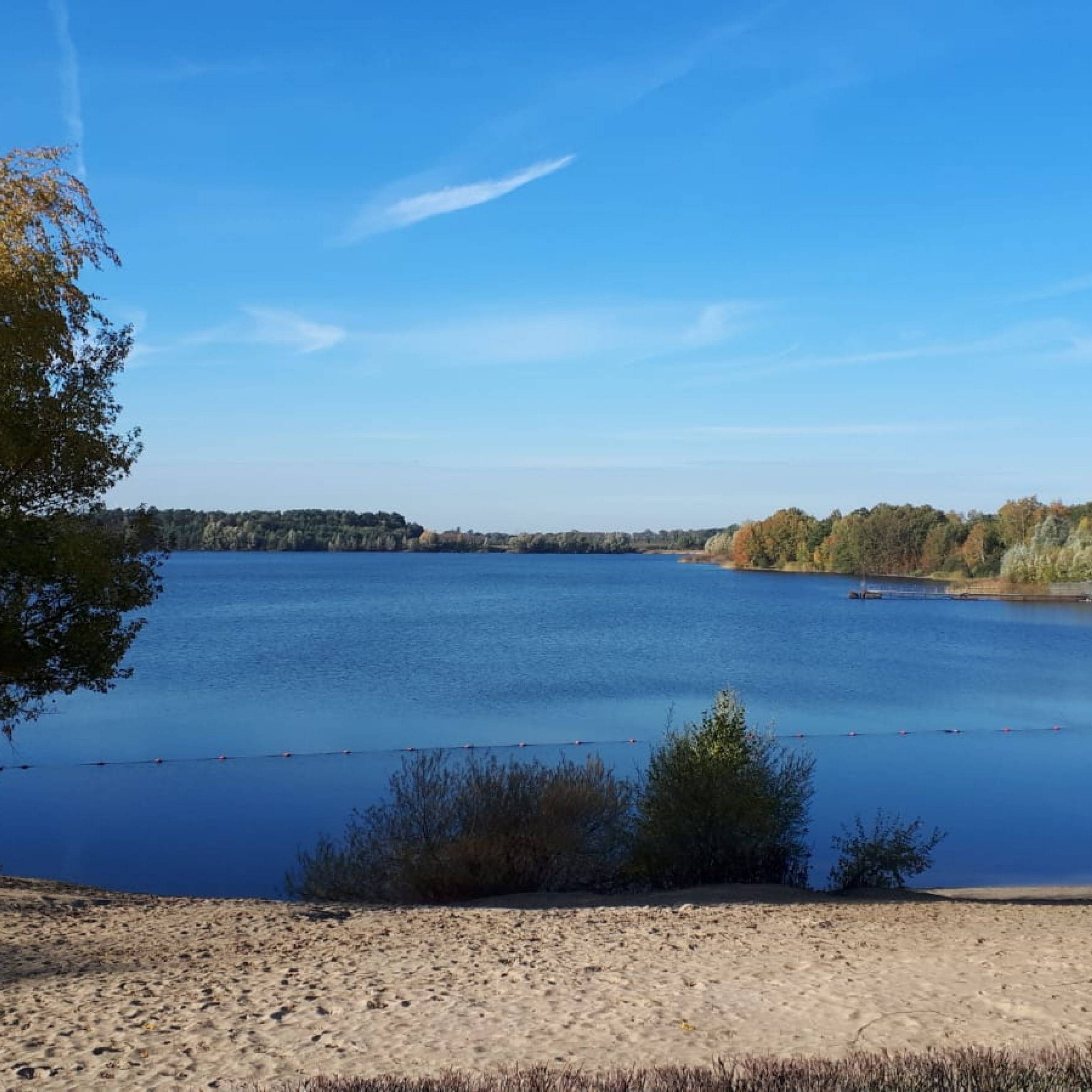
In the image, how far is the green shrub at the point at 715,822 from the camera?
15438 millimetres

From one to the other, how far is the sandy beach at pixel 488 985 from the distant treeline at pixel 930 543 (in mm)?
103027

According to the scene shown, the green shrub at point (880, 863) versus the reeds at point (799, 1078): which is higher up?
the reeds at point (799, 1078)

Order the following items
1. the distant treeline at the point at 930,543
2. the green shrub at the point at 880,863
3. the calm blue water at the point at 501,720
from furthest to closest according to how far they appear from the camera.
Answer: the distant treeline at the point at 930,543 < the calm blue water at the point at 501,720 < the green shrub at the point at 880,863

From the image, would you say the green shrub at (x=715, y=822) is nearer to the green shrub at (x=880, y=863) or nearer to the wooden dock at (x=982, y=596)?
the green shrub at (x=880, y=863)

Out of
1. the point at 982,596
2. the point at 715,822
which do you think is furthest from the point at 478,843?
the point at 982,596

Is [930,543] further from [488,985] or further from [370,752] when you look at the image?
[488,985]

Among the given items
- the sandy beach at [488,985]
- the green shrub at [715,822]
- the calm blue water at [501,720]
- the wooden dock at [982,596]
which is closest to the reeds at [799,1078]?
the sandy beach at [488,985]

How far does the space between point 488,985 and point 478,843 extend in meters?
6.34

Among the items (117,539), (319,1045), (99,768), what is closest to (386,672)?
(99,768)

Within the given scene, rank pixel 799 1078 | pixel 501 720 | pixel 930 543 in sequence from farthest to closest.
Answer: pixel 930 543 < pixel 501 720 < pixel 799 1078

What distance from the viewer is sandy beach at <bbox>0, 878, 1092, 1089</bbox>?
668 centimetres

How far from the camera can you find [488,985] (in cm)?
842

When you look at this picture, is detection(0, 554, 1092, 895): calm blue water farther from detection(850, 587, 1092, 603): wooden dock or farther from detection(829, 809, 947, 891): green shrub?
detection(850, 587, 1092, 603): wooden dock

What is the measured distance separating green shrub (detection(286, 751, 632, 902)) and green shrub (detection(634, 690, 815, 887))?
22.3 inches
